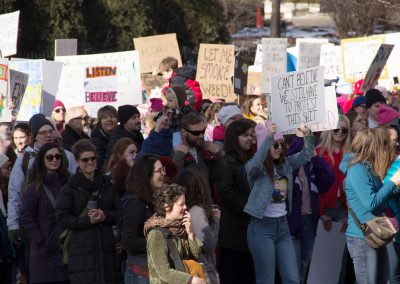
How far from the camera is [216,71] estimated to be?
1564cm

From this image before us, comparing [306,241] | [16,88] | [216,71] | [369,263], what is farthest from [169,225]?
[216,71]

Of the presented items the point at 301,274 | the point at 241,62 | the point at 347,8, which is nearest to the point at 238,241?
the point at 301,274

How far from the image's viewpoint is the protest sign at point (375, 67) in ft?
45.0

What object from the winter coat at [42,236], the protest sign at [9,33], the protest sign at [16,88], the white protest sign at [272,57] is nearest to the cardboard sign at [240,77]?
the white protest sign at [272,57]

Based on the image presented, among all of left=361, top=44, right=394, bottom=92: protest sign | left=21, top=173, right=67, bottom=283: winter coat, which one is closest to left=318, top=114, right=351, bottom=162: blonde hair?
left=21, top=173, right=67, bottom=283: winter coat

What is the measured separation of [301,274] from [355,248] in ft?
6.03

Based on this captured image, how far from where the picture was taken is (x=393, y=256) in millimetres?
8484

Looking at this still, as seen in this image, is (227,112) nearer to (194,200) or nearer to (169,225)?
(194,200)

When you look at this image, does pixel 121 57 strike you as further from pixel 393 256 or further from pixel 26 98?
pixel 393 256

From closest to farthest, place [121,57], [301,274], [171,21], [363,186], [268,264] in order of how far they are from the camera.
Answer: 1. [363,186]
2. [268,264]
3. [301,274]
4. [121,57]
5. [171,21]

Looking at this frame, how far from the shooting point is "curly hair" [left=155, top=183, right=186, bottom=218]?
646 cm

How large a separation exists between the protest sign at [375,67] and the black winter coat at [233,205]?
17.1 ft

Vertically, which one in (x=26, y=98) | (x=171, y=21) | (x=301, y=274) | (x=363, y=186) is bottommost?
(x=301, y=274)

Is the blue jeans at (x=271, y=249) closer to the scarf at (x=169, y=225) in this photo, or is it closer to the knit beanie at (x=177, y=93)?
the knit beanie at (x=177, y=93)
